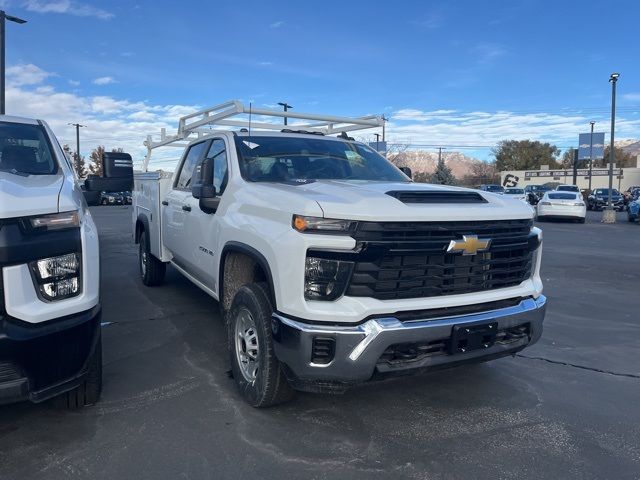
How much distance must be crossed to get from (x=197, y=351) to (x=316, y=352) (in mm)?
2135

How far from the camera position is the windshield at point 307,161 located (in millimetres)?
4465

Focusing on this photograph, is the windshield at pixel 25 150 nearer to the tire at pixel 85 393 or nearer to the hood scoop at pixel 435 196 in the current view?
the tire at pixel 85 393

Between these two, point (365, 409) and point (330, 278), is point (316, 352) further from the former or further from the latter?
point (365, 409)

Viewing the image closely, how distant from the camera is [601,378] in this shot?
432cm

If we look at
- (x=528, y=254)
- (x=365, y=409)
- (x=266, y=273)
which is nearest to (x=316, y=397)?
(x=365, y=409)

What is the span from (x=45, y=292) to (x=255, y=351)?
1.37 m

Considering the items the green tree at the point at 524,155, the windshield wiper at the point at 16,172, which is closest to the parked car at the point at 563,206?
the windshield wiper at the point at 16,172

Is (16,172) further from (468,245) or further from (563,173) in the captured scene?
(563,173)

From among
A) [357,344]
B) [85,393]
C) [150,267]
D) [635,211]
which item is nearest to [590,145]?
→ [635,211]

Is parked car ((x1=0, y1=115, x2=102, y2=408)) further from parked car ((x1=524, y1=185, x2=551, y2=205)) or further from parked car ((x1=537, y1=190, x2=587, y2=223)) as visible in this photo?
parked car ((x1=524, y1=185, x2=551, y2=205))

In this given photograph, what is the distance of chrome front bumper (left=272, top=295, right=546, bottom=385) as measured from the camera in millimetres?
2979

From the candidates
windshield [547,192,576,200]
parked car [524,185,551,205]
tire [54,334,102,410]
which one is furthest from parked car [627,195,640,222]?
tire [54,334,102,410]

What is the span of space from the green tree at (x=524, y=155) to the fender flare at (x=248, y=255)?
84970 millimetres

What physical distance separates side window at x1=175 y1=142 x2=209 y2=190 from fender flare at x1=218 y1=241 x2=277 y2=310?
65.9 inches
